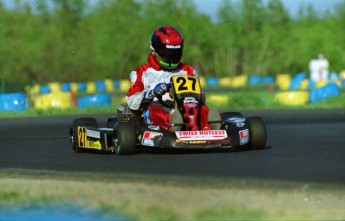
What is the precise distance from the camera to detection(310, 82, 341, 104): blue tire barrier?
2281 centimetres

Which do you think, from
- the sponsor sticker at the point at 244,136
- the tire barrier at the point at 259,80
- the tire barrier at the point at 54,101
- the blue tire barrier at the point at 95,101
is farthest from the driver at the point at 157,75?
the tire barrier at the point at 259,80

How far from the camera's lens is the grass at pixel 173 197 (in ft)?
18.3

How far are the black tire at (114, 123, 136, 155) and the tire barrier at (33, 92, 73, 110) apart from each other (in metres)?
11.8

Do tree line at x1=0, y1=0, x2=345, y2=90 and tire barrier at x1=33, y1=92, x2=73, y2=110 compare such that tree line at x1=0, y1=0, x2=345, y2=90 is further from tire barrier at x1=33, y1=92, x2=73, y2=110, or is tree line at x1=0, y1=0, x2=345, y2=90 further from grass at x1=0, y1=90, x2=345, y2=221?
grass at x1=0, y1=90, x2=345, y2=221

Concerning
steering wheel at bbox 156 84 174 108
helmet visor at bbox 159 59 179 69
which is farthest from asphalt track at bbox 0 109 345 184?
helmet visor at bbox 159 59 179 69

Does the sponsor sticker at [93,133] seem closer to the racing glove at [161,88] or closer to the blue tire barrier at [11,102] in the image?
the racing glove at [161,88]

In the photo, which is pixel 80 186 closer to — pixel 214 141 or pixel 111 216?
pixel 111 216

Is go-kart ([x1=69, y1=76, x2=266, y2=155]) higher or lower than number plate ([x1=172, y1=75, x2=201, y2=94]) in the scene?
lower

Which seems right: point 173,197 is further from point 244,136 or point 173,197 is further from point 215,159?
point 244,136

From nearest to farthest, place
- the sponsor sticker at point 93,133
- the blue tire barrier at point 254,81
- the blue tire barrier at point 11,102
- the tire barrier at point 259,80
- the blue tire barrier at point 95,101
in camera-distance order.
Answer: the sponsor sticker at point 93,133
the blue tire barrier at point 11,102
the blue tire barrier at point 95,101
the blue tire barrier at point 254,81
the tire barrier at point 259,80

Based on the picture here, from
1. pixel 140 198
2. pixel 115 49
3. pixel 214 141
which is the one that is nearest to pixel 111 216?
pixel 140 198

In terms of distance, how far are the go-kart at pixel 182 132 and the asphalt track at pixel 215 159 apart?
11cm

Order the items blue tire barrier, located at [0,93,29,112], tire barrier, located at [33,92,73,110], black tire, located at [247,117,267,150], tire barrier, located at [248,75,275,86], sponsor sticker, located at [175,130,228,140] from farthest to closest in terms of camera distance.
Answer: tire barrier, located at [248,75,275,86], tire barrier, located at [33,92,73,110], blue tire barrier, located at [0,93,29,112], black tire, located at [247,117,267,150], sponsor sticker, located at [175,130,228,140]

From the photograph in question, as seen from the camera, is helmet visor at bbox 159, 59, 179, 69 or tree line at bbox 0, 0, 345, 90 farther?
tree line at bbox 0, 0, 345, 90
